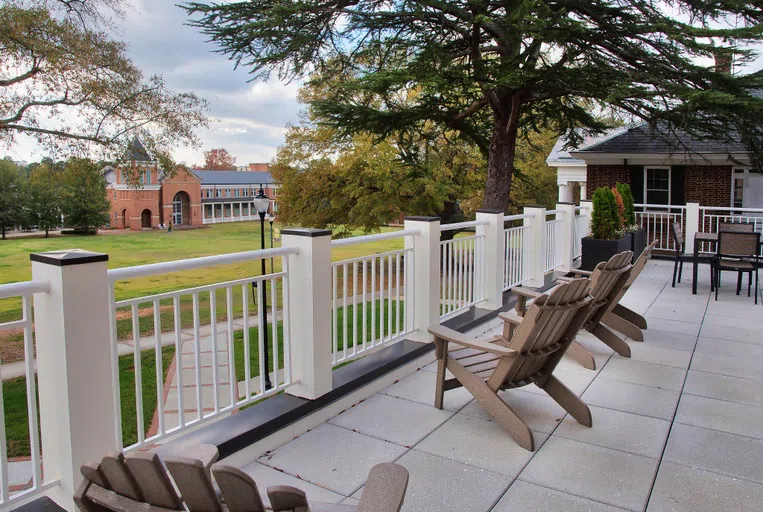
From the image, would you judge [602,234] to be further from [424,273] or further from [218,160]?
[218,160]

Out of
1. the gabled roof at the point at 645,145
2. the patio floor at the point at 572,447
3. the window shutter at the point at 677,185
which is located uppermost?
the gabled roof at the point at 645,145

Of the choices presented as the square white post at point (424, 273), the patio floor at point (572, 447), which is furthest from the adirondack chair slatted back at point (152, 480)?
the square white post at point (424, 273)

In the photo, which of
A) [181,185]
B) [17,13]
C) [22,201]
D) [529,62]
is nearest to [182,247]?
[181,185]

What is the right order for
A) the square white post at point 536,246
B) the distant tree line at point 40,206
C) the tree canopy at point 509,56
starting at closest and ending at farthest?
the square white post at point 536,246 → the tree canopy at point 509,56 → the distant tree line at point 40,206

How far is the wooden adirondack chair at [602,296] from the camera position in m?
4.57

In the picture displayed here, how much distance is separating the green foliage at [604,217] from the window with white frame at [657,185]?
9136 mm

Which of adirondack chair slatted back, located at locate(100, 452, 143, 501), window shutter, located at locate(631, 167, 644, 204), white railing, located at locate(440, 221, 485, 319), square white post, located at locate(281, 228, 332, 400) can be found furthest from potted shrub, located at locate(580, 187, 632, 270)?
adirondack chair slatted back, located at locate(100, 452, 143, 501)

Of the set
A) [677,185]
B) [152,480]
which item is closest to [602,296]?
[152,480]

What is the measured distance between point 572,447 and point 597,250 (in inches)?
286

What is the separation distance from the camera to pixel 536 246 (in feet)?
26.3

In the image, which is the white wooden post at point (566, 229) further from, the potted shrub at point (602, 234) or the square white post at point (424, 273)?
the square white post at point (424, 273)

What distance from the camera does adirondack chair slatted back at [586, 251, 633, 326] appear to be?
4539mm

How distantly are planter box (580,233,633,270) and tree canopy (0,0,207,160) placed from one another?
1349 centimetres

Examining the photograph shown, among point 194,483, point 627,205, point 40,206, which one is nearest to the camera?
point 194,483
